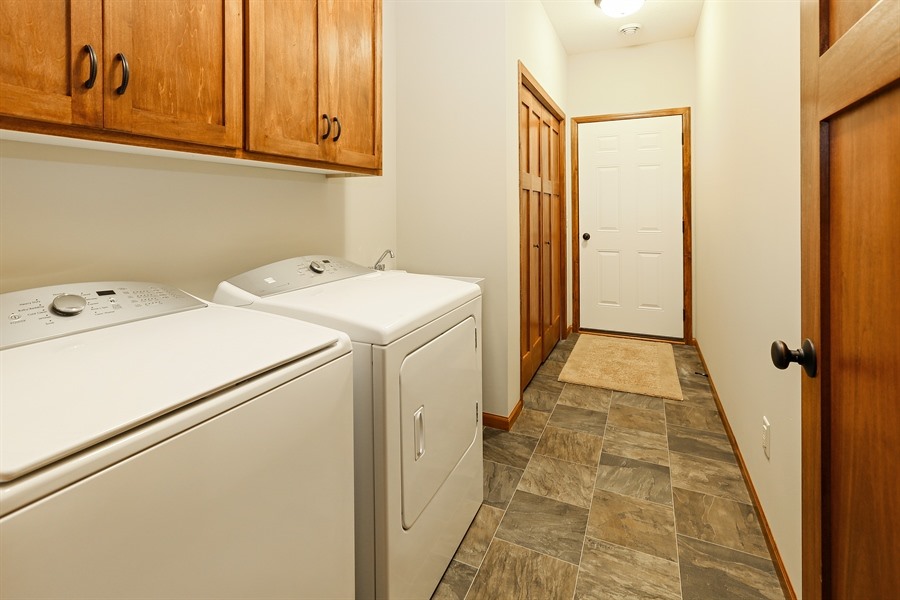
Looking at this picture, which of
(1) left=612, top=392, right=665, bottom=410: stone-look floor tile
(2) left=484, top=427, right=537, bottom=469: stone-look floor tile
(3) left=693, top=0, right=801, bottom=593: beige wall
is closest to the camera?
(3) left=693, top=0, right=801, bottom=593: beige wall

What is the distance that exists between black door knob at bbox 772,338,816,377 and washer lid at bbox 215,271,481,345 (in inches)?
31.5

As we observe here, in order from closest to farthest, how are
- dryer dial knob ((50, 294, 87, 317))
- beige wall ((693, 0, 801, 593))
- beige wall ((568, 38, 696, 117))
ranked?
dryer dial knob ((50, 294, 87, 317)), beige wall ((693, 0, 801, 593)), beige wall ((568, 38, 696, 117))

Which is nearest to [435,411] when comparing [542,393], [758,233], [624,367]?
[758,233]

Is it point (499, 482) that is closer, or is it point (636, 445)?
point (499, 482)

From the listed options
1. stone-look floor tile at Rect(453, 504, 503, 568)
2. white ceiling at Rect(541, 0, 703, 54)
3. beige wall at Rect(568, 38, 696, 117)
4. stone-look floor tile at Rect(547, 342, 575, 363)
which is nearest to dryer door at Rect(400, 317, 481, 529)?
stone-look floor tile at Rect(453, 504, 503, 568)

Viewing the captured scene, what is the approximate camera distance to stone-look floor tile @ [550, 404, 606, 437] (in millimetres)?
2561

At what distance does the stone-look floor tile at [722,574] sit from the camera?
145 cm

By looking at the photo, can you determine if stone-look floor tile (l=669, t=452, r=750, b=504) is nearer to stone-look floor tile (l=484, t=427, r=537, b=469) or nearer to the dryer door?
stone-look floor tile (l=484, t=427, r=537, b=469)

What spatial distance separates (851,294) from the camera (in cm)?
70

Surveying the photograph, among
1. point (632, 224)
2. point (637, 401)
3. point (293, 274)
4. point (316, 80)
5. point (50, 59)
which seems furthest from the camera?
point (632, 224)

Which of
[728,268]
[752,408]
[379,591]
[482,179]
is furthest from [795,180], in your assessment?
[379,591]

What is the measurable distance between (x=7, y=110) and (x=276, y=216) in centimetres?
101

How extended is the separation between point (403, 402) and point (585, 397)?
2.04 metres

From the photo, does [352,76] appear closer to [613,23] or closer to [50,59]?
[50,59]
